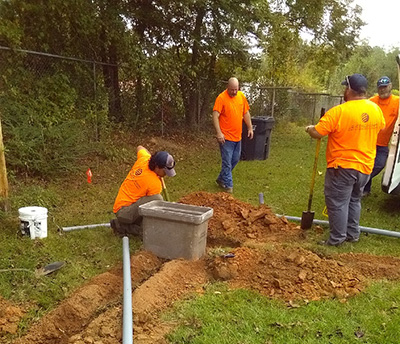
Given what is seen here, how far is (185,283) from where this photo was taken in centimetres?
386

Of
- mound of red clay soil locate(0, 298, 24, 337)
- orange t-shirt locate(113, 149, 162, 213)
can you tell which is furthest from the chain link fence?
mound of red clay soil locate(0, 298, 24, 337)

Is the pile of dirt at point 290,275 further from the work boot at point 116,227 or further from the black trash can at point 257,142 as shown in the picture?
the black trash can at point 257,142

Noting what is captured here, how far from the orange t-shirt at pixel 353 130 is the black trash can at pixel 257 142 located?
582 centimetres

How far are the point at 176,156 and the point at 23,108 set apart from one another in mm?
4198

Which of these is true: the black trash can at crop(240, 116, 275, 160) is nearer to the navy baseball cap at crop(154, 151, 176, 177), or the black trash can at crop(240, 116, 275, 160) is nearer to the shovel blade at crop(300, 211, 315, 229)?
the shovel blade at crop(300, 211, 315, 229)

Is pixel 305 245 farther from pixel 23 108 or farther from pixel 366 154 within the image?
pixel 23 108

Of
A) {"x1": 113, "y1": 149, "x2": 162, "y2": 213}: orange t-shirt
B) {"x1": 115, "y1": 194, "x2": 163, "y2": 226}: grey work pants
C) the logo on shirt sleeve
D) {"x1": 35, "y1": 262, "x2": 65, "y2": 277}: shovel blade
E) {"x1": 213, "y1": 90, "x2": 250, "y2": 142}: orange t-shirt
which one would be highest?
the logo on shirt sleeve

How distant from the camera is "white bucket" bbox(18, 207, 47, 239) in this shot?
15.3 ft

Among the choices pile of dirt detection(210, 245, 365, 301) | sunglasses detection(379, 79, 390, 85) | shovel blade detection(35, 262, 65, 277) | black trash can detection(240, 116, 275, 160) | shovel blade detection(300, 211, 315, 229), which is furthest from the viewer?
black trash can detection(240, 116, 275, 160)

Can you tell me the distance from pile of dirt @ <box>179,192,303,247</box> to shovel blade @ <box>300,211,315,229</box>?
0.09 m

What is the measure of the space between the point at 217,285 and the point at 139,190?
1665 millimetres

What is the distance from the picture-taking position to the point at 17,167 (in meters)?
7.18

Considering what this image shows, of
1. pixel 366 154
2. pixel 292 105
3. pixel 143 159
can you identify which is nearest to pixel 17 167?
pixel 143 159

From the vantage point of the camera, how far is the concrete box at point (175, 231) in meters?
4.20
